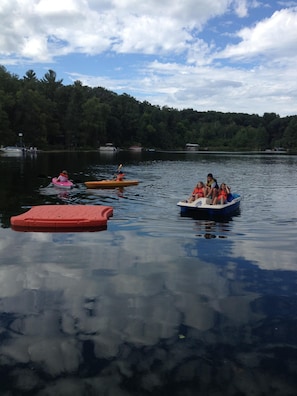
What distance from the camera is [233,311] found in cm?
748

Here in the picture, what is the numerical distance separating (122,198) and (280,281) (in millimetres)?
15232

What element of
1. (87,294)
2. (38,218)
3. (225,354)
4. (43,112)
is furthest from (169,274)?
(43,112)

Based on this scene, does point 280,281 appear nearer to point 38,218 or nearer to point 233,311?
point 233,311

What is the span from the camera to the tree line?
3922 inches

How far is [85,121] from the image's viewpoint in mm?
126188

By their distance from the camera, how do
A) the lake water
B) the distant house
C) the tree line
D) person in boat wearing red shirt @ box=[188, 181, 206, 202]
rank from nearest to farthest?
the lake water, person in boat wearing red shirt @ box=[188, 181, 206, 202], the tree line, the distant house

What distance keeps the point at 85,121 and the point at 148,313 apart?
123023mm

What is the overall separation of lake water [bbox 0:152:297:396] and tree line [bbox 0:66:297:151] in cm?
8454

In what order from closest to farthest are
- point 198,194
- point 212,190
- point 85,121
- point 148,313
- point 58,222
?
point 148,313 < point 58,222 < point 212,190 < point 198,194 < point 85,121

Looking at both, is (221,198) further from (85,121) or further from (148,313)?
(85,121)

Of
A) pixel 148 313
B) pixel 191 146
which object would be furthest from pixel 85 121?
pixel 148 313

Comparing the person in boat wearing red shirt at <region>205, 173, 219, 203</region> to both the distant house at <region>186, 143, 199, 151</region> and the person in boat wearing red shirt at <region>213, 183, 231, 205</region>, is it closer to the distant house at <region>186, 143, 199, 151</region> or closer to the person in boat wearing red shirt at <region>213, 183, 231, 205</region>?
the person in boat wearing red shirt at <region>213, 183, 231, 205</region>

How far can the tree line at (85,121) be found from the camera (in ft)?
327

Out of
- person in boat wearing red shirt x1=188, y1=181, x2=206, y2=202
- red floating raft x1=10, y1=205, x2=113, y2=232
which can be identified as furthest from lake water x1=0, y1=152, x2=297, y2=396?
person in boat wearing red shirt x1=188, y1=181, x2=206, y2=202
